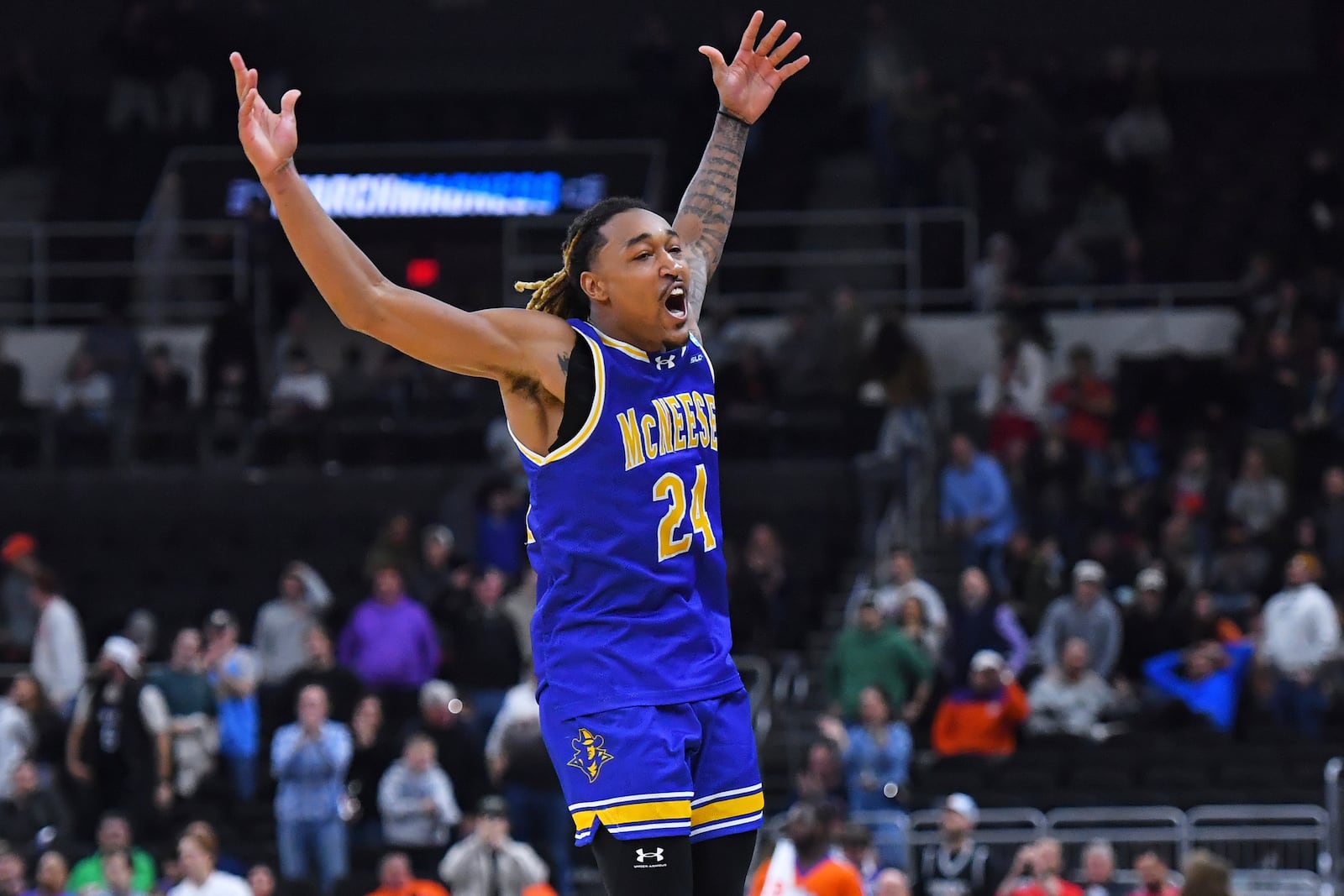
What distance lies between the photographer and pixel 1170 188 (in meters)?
22.7

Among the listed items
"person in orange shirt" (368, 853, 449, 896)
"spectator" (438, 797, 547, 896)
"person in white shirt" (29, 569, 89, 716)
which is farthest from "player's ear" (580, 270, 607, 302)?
"person in white shirt" (29, 569, 89, 716)

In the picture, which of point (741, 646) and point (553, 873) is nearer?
point (553, 873)

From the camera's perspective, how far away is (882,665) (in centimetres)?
1579

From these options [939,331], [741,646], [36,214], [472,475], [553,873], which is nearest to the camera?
[553,873]

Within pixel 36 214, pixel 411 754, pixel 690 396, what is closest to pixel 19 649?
pixel 411 754

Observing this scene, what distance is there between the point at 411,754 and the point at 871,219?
972cm

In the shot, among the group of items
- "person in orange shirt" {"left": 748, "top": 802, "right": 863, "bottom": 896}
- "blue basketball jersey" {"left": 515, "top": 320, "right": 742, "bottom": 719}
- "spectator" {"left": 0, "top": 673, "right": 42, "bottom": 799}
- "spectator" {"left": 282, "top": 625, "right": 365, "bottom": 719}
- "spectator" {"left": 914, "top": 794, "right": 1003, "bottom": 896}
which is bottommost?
"spectator" {"left": 914, "top": 794, "right": 1003, "bottom": 896}

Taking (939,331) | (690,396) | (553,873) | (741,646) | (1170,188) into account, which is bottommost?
(553,873)

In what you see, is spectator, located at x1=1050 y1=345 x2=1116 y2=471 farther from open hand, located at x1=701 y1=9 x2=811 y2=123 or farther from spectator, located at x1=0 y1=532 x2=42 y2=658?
open hand, located at x1=701 y1=9 x2=811 y2=123

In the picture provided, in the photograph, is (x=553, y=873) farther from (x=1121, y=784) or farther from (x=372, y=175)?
(x=372, y=175)

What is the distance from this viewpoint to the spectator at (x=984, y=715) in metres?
15.5

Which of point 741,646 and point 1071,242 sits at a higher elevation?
point 1071,242

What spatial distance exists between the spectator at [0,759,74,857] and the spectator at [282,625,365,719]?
1.78 meters

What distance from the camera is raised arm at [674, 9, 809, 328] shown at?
605 cm
